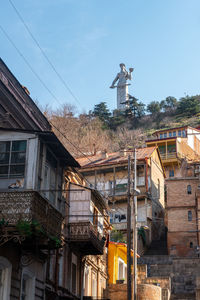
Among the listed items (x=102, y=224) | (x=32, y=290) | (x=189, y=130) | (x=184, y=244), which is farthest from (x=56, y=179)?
(x=189, y=130)

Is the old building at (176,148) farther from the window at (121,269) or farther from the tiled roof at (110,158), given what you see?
the window at (121,269)

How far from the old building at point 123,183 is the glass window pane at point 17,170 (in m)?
33.3

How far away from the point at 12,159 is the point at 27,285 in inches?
178

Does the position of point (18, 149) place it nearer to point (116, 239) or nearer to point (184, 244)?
point (116, 239)

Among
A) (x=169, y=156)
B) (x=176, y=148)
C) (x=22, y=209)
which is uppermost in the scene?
(x=176, y=148)

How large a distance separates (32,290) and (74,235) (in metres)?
6.43

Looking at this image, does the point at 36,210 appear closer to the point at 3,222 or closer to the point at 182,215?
the point at 3,222

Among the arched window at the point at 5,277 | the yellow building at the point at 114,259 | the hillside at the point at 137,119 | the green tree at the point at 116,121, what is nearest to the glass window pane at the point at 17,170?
the arched window at the point at 5,277

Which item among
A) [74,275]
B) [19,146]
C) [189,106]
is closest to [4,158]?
[19,146]

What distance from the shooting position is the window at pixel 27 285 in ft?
57.1

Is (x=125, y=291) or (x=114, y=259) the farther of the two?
(x=114, y=259)

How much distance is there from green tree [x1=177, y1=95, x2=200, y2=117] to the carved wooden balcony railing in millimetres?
96150

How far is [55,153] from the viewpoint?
63.4 feet

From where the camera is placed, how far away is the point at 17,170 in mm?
16859
